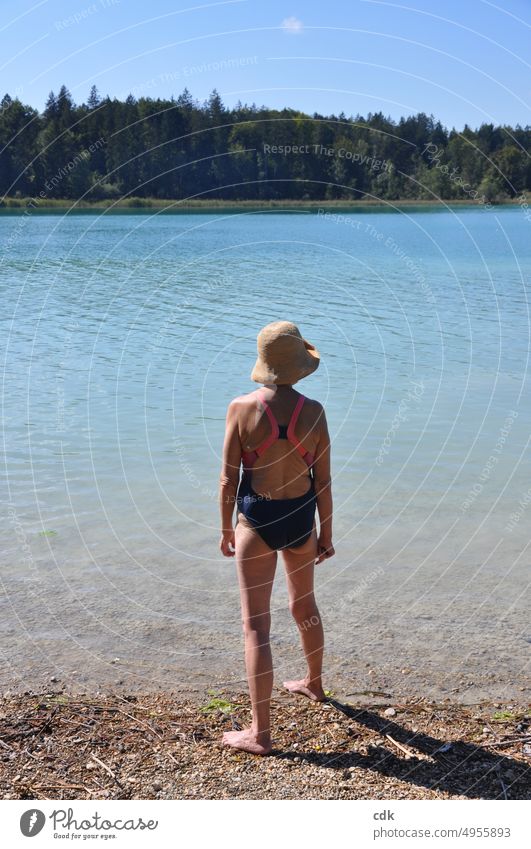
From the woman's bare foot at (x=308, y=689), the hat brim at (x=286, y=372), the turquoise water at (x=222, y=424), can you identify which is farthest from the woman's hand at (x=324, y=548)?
the turquoise water at (x=222, y=424)

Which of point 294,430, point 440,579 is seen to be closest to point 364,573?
point 440,579

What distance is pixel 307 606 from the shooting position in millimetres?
5234

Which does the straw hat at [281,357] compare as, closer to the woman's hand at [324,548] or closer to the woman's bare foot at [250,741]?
the woman's hand at [324,548]

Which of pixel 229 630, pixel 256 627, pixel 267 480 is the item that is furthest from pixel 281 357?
pixel 229 630

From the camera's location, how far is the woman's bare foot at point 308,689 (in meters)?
5.55

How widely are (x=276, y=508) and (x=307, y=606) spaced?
0.70 meters

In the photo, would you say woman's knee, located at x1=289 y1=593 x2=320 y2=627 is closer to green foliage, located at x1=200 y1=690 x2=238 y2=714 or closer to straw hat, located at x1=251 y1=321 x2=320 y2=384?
green foliage, located at x1=200 y1=690 x2=238 y2=714

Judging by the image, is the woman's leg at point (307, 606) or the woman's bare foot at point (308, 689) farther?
the woman's bare foot at point (308, 689)

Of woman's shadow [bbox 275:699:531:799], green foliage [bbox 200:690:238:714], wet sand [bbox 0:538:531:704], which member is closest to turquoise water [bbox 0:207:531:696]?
wet sand [bbox 0:538:531:704]

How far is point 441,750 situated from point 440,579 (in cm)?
314

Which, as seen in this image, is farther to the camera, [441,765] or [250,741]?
[250,741]

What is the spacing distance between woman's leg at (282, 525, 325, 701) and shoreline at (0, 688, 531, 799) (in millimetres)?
156

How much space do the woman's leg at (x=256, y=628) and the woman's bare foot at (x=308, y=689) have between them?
745mm

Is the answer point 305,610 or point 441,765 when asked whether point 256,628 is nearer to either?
point 305,610
